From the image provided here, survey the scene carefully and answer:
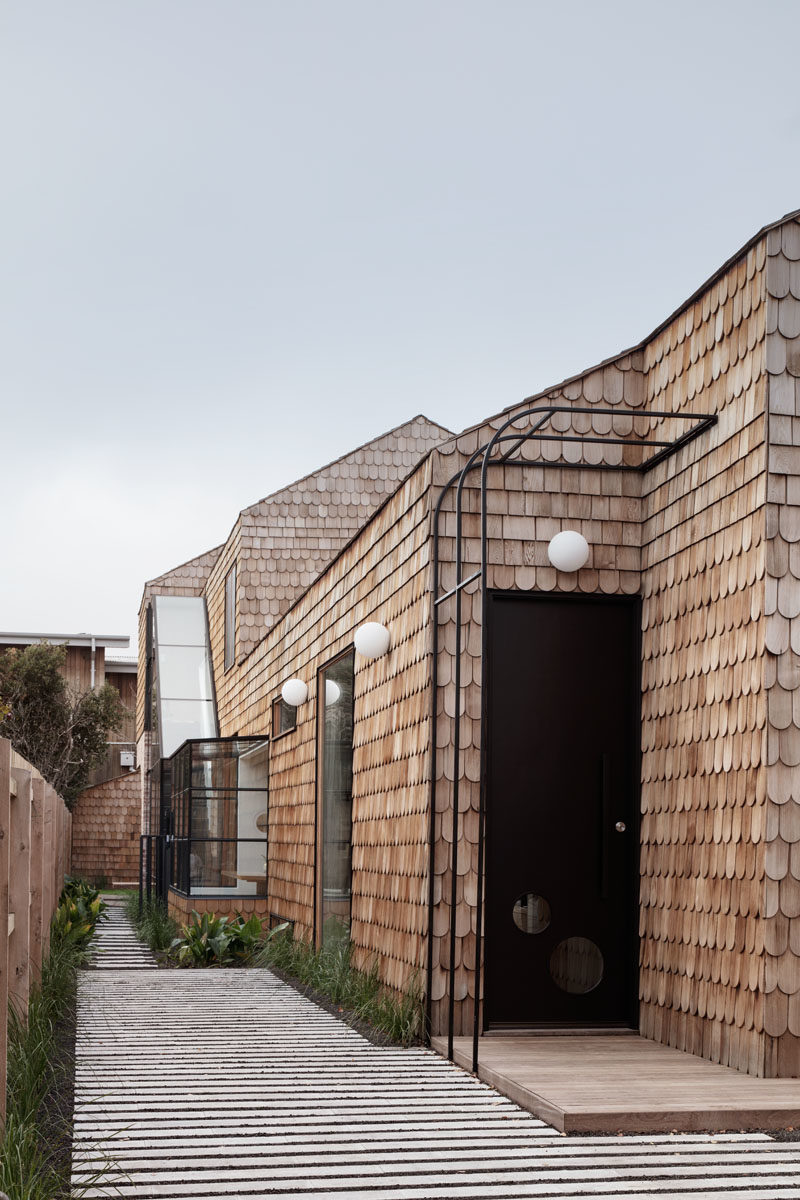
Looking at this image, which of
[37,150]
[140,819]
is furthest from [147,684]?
[37,150]

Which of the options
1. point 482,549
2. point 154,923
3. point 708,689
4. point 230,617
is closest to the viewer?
point 482,549

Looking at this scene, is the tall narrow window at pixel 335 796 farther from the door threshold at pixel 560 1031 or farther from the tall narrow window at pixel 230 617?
the tall narrow window at pixel 230 617

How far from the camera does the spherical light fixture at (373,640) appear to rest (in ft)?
26.0

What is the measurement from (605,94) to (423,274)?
20.3 ft

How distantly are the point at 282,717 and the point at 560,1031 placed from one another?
658 centimetres

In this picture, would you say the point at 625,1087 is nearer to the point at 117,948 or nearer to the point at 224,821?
the point at 117,948

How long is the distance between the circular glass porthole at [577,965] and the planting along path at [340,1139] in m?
0.89

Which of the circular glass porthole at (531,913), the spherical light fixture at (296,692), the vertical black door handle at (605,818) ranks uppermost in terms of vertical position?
the spherical light fixture at (296,692)

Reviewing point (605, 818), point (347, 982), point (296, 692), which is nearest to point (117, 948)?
point (296, 692)

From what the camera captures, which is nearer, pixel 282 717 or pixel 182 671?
pixel 282 717

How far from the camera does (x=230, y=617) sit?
18812 millimetres

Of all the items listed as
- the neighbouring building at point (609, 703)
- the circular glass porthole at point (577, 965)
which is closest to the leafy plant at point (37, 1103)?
the neighbouring building at point (609, 703)

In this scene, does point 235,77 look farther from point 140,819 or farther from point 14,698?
point 140,819

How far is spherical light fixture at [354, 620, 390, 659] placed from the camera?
7.93 metres
